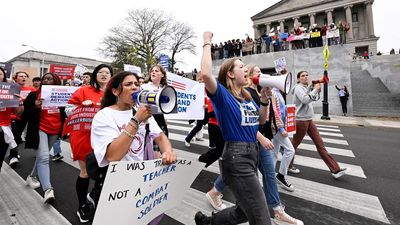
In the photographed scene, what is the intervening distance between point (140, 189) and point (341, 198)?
339cm

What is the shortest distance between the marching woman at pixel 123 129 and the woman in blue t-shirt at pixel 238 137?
0.53m

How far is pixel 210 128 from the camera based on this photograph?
4.38 m

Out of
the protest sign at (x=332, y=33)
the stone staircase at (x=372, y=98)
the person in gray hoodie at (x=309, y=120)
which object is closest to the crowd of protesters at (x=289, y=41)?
the protest sign at (x=332, y=33)

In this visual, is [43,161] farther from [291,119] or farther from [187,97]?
[291,119]

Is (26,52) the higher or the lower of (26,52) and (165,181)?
the higher

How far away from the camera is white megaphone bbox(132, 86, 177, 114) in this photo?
152cm

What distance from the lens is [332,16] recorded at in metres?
52.4

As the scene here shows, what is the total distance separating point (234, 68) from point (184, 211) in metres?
2.09

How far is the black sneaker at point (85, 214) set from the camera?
3.03 meters

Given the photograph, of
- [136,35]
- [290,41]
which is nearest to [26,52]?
[136,35]

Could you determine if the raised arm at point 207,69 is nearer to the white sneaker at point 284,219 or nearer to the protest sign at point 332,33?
the white sneaker at point 284,219

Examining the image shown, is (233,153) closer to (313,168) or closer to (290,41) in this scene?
(313,168)

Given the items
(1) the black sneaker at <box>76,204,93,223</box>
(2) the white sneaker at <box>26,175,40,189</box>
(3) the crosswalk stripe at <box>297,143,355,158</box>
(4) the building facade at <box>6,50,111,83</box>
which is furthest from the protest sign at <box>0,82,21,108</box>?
(4) the building facade at <box>6,50,111,83</box>

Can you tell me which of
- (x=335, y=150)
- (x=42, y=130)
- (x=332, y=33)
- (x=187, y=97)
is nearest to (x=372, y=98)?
(x=332, y=33)
